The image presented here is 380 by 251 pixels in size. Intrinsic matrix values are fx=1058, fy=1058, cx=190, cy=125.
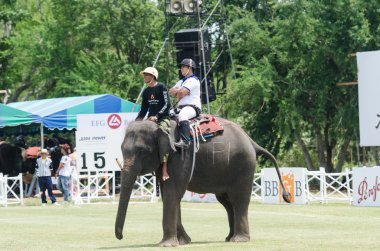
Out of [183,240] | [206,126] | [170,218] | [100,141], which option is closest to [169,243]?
[170,218]

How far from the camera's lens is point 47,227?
2202 cm

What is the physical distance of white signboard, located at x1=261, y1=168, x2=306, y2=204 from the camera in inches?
1211

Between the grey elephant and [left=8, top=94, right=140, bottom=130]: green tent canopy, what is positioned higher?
[left=8, top=94, right=140, bottom=130]: green tent canopy

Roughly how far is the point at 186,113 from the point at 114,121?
54.6 feet

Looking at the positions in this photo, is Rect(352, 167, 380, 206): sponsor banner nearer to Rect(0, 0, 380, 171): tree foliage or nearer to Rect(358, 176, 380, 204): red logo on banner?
Rect(358, 176, 380, 204): red logo on banner

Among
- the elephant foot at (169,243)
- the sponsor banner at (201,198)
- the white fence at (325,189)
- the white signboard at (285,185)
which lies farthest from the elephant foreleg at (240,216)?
the sponsor banner at (201,198)

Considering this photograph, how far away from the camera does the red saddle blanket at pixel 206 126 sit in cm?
1664

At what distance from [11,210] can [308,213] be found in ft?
30.6

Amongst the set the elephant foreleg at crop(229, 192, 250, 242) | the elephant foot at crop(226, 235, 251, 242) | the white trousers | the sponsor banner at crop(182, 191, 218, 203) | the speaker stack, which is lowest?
the sponsor banner at crop(182, 191, 218, 203)

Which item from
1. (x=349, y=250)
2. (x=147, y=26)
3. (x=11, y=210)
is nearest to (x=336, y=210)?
(x=11, y=210)

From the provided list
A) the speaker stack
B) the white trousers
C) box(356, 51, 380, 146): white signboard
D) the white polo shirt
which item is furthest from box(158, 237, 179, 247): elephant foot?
the speaker stack

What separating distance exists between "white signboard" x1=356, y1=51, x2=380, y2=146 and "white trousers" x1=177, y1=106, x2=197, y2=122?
16304 millimetres

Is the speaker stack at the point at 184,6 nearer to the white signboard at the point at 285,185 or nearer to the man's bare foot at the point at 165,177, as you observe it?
the white signboard at the point at 285,185

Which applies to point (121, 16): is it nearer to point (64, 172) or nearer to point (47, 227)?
point (64, 172)
